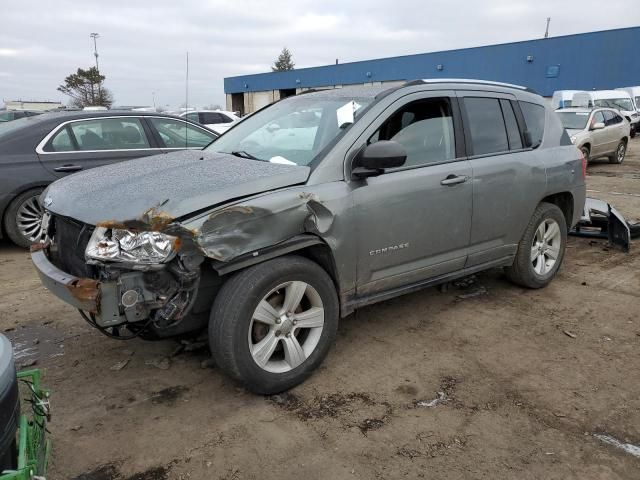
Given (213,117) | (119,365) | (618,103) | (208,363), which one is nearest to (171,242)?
(208,363)

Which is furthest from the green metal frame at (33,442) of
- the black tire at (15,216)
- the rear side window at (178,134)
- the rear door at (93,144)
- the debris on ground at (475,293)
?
the rear side window at (178,134)

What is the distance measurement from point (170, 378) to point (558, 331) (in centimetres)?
294

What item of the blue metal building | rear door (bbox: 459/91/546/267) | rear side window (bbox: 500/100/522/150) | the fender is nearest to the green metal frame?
the fender

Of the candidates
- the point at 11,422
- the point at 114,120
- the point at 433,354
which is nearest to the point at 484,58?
the point at 114,120

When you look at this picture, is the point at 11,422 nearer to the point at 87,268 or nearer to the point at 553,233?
the point at 87,268

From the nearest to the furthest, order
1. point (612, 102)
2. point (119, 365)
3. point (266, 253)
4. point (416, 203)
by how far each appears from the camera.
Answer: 1. point (266, 253)
2. point (119, 365)
3. point (416, 203)
4. point (612, 102)

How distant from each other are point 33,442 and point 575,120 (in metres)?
15.0

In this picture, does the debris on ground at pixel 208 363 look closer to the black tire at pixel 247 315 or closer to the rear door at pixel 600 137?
the black tire at pixel 247 315

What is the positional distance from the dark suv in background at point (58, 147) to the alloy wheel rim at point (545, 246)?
3.75 m

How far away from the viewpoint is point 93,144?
6.47 m

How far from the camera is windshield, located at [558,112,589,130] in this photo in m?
13.8

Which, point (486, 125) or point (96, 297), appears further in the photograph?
point (486, 125)

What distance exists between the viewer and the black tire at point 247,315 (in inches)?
112

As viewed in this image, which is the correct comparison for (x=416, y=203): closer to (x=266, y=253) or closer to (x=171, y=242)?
(x=266, y=253)
